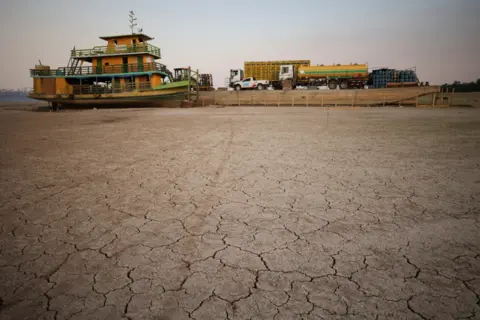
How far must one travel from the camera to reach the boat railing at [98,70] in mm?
20578

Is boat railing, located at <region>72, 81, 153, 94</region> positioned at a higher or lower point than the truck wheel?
lower

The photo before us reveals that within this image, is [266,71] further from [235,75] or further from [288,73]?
[235,75]

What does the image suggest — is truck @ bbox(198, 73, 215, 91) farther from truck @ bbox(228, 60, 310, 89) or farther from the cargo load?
the cargo load

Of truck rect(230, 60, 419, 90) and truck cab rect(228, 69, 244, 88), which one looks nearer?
truck rect(230, 60, 419, 90)

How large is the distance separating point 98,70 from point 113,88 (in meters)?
2.24

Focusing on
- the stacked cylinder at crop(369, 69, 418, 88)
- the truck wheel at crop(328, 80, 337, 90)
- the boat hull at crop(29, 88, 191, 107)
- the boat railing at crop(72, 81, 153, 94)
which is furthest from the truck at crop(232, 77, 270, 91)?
the stacked cylinder at crop(369, 69, 418, 88)

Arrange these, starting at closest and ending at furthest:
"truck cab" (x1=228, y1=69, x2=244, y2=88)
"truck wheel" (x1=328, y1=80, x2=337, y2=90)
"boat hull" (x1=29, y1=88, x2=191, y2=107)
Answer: "boat hull" (x1=29, y1=88, x2=191, y2=107) → "truck wheel" (x1=328, y1=80, x2=337, y2=90) → "truck cab" (x1=228, y1=69, x2=244, y2=88)

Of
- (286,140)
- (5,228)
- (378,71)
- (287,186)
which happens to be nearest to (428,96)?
(378,71)

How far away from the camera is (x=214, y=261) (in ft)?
6.14

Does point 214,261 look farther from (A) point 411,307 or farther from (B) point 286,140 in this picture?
(B) point 286,140

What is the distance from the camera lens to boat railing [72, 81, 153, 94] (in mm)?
20578

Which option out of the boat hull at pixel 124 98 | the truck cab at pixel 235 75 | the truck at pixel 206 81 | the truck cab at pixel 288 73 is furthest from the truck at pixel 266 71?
the boat hull at pixel 124 98

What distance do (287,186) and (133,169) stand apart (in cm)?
251

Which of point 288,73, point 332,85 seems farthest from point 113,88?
point 332,85
